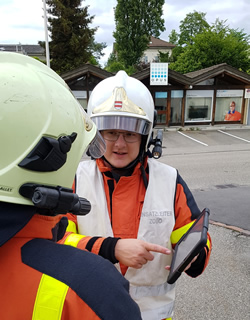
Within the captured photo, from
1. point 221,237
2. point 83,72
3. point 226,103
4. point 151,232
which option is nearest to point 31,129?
point 151,232

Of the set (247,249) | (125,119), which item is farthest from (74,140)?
(247,249)

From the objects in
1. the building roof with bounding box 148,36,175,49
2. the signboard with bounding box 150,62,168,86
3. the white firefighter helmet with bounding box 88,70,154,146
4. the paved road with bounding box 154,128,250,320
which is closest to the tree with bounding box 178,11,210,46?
the building roof with bounding box 148,36,175,49

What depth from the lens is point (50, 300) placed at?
0.70 meters

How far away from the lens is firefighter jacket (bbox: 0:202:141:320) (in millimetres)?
702

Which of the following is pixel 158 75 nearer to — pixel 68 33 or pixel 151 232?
pixel 151 232

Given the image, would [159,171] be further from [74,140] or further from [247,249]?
[247,249]

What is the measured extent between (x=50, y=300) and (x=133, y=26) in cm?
3907

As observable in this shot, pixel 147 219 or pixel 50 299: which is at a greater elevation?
pixel 50 299

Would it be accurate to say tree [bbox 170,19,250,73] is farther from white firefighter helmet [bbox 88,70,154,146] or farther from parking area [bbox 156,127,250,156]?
white firefighter helmet [bbox 88,70,154,146]

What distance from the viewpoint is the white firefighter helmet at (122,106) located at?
5.54 feet

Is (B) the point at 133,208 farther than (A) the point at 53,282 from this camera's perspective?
Yes

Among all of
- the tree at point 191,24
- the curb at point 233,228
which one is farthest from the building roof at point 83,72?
the tree at point 191,24

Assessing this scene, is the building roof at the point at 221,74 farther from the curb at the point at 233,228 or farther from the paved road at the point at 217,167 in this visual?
the curb at the point at 233,228

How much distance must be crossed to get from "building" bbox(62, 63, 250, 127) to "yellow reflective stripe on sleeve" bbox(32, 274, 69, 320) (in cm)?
1585
